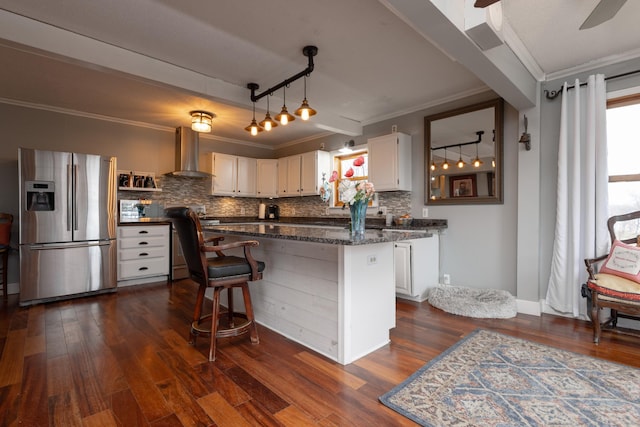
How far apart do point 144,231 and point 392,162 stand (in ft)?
12.1

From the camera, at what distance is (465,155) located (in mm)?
3752

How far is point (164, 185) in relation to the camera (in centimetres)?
519

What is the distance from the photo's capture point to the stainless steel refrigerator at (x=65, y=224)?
3.52 m

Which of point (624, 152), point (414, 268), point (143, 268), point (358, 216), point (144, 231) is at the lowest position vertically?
point (143, 268)

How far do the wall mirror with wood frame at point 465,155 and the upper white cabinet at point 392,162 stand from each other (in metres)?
0.26

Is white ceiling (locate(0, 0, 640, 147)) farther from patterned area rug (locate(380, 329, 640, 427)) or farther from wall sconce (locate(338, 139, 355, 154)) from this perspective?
patterned area rug (locate(380, 329, 640, 427))

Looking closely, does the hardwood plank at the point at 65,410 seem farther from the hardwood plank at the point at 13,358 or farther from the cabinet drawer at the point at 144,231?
the cabinet drawer at the point at 144,231

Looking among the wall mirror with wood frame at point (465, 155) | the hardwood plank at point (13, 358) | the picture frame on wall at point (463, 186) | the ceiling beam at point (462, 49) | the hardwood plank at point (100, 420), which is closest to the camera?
the hardwood plank at point (100, 420)

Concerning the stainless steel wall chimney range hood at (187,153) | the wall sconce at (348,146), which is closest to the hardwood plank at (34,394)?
the stainless steel wall chimney range hood at (187,153)

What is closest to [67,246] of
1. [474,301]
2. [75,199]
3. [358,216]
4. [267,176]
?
[75,199]

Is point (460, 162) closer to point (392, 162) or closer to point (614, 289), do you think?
point (392, 162)

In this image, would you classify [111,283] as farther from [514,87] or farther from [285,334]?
[514,87]

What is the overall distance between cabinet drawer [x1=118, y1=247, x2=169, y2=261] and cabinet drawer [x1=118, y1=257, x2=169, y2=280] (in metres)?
0.06

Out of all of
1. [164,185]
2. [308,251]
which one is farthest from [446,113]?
[164,185]
